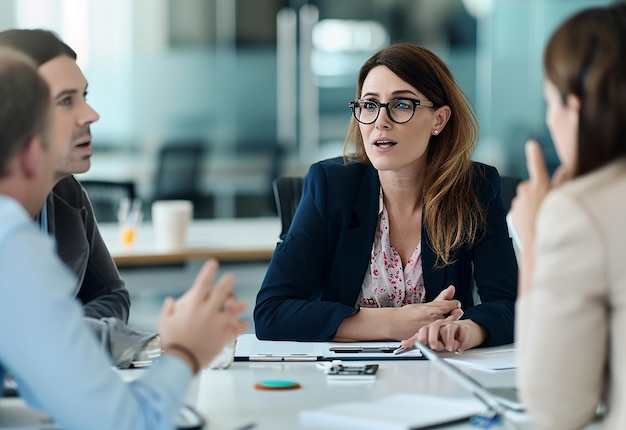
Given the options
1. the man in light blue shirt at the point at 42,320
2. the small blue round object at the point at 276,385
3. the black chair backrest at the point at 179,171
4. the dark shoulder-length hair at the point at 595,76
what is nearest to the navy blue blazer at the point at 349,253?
the small blue round object at the point at 276,385

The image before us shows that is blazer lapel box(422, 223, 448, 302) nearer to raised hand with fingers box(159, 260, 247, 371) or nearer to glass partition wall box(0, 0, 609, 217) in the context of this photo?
raised hand with fingers box(159, 260, 247, 371)

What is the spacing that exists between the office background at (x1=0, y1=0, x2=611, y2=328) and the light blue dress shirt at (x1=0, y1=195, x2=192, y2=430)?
602 cm

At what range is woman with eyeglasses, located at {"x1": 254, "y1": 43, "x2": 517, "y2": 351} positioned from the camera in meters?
2.43

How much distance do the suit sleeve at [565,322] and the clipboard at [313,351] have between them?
27.2 inches

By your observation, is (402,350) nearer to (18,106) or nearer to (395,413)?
(395,413)

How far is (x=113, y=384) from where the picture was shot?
4.25 ft

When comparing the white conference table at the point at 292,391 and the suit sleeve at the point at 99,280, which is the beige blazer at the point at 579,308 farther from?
the suit sleeve at the point at 99,280

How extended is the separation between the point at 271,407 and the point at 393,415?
214 millimetres

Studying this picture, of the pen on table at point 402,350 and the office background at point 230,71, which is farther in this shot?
the office background at point 230,71

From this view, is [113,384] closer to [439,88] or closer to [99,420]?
[99,420]

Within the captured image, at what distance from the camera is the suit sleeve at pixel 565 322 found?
1.23m

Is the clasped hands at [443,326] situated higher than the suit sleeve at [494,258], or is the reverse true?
the suit sleeve at [494,258]

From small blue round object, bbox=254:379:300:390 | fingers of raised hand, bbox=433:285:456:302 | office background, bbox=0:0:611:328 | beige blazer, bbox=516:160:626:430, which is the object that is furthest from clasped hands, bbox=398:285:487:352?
office background, bbox=0:0:611:328

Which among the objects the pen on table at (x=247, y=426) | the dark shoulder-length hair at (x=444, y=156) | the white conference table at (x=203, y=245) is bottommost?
the white conference table at (x=203, y=245)
